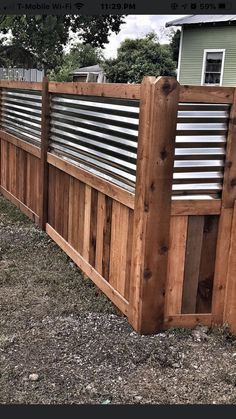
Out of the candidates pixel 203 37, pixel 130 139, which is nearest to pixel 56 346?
pixel 130 139

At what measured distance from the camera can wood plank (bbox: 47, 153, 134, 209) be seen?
122 inches

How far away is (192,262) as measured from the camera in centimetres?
298

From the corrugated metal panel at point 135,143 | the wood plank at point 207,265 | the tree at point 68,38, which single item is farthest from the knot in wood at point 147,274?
the tree at point 68,38

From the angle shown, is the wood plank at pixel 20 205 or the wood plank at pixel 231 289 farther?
the wood plank at pixel 20 205

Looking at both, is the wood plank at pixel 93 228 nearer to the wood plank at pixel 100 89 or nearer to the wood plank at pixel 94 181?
the wood plank at pixel 94 181

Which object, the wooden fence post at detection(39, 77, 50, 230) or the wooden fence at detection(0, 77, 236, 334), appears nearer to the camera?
the wooden fence at detection(0, 77, 236, 334)

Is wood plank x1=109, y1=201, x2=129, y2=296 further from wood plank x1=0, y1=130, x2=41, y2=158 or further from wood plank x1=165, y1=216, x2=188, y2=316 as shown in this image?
wood plank x1=0, y1=130, x2=41, y2=158

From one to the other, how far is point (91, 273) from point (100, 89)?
1413 millimetres

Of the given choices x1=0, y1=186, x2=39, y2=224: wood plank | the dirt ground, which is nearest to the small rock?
the dirt ground

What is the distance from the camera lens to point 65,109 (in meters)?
4.37

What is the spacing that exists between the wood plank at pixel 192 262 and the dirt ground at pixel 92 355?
0.59ft

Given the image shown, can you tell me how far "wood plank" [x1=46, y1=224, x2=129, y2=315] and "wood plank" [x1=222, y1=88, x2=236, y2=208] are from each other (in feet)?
3.11

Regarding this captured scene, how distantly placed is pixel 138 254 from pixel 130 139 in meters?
0.74

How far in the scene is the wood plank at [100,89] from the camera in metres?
2.94
